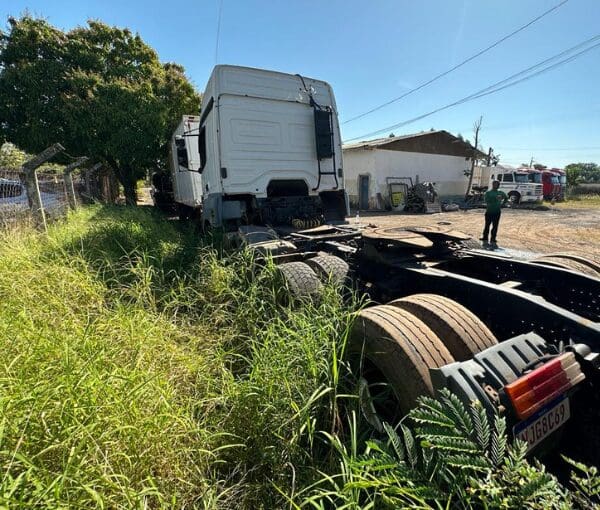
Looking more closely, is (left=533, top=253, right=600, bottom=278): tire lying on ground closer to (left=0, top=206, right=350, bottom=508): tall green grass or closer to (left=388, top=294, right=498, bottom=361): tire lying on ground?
(left=388, top=294, right=498, bottom=361): tire lying on ground

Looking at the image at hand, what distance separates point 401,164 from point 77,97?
18.5m

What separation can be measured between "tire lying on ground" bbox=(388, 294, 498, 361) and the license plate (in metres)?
0.38

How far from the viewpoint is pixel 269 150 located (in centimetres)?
509

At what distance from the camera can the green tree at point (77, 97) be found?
12.4 m

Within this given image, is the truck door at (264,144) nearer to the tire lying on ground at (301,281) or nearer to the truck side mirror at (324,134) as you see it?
the truck side mirror at (324,134)

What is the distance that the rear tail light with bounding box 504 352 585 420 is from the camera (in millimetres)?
1294

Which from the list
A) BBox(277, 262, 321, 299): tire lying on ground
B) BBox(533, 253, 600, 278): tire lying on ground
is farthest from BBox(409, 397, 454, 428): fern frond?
BBox(533, 253, 600, 278): tire lying on ground

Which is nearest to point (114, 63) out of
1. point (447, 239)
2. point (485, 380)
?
point (447, 239)

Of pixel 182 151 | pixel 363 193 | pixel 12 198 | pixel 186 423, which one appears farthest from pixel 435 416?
pixel 363 193

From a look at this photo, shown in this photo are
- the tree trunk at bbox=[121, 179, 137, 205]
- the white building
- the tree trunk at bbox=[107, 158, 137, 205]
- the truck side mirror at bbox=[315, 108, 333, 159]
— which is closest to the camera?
the truck side mirror at bbox=[315, 108, 333, 159]

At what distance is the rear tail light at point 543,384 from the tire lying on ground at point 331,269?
185 centimetres

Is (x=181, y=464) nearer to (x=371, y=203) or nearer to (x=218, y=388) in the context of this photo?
(x=218, y=388)

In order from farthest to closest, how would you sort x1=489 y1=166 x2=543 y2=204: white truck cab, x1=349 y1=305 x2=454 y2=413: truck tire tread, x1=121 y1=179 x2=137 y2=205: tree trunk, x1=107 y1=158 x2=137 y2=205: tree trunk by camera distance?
1. x1=489 y1=166 x2=543 y2=204: white truck cab
2. x1=121 y1=179 x2=137 y2=205: tree trunk
3. x1=107 y1=158 x2=137 y2=205: tree trunk
4. x1=349 y1=305 x2=454 y2=413: truck tire tread

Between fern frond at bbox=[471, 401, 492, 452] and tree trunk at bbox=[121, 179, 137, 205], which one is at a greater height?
tree trunk at bbox=[121, 179, 137, 205]
